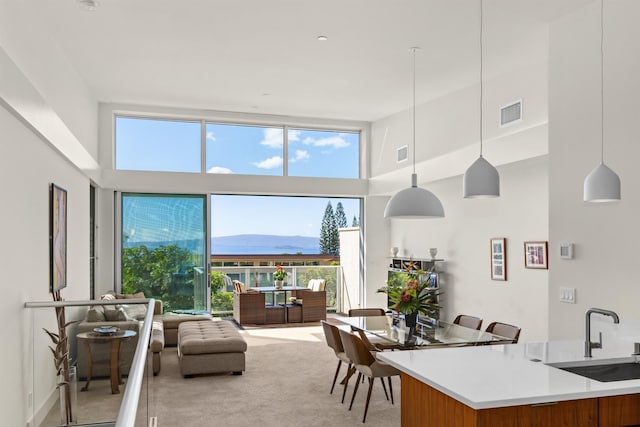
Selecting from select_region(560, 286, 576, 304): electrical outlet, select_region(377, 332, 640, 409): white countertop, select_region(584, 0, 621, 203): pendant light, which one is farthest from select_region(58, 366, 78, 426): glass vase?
select_region(560, 286, 576, 304): electrical outlet

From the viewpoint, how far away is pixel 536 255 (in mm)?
6375

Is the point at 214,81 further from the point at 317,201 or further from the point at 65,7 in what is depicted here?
the point at 317,201

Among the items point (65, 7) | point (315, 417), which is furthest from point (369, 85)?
point (315, 417)

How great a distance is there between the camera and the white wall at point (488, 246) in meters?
6.41

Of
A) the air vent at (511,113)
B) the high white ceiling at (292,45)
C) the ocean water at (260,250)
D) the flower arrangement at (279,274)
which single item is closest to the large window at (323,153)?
the high white ceiling at (292,45)

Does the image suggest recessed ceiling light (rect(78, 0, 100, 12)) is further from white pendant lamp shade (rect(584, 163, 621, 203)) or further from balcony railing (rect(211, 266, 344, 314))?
balcony railing (rect(211, 266, 344, 314))

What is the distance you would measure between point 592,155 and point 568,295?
1.16 metres

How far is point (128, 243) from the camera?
28.7 ft

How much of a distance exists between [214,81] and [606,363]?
Answer: 5629 millimetres

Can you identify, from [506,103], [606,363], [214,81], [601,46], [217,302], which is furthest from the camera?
[217,302]

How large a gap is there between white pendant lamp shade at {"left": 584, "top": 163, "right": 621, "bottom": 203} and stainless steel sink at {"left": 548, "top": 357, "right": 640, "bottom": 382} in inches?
39.8

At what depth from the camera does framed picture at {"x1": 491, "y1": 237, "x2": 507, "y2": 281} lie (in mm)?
6926

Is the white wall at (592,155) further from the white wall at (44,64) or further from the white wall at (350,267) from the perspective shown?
the white wall at (350,267)

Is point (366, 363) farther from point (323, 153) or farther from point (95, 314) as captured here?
point (323, 153)
